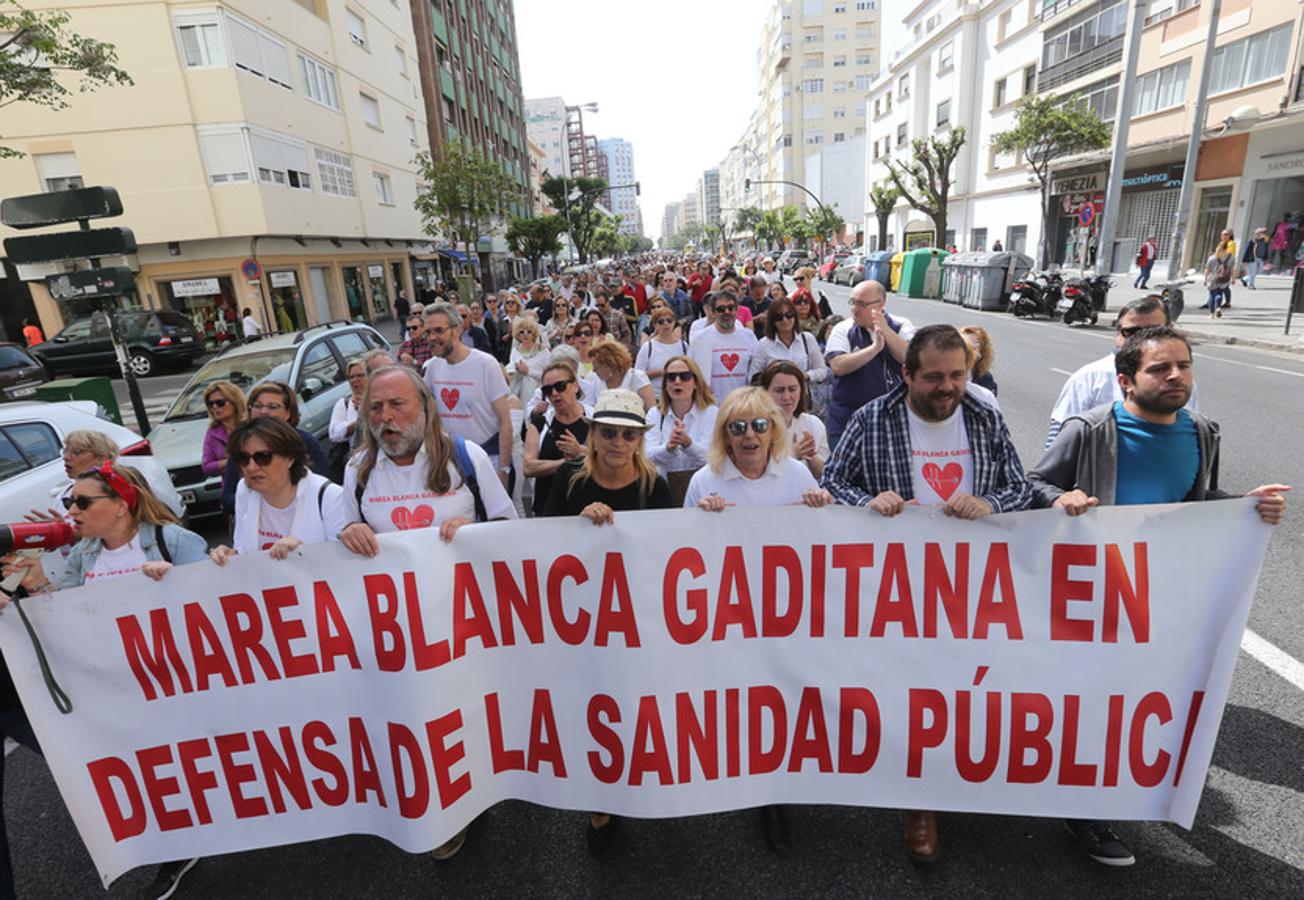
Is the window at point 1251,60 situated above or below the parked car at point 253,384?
above

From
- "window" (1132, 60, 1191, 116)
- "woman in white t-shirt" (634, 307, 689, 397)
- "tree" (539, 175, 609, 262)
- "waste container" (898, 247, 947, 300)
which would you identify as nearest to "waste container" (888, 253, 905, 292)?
"waste container" (898, 247, 947, 300)

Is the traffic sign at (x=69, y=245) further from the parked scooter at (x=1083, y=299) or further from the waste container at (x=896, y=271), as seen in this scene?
the waste container at (x=896, y=271)

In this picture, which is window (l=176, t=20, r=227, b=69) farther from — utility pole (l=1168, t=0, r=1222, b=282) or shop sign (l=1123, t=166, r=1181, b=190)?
shop sign (l=1123, t=166, r=1181, b=190)

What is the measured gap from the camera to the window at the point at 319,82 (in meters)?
23.9

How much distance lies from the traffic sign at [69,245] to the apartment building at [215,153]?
12.2 m

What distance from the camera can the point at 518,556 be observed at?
2.54 meters

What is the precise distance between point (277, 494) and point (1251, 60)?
3072 cm

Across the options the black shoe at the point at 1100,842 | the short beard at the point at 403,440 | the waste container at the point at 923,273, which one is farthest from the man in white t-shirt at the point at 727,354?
the waste container at the point at 923,273

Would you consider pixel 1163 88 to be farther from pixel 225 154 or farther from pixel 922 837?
pixel 922 837

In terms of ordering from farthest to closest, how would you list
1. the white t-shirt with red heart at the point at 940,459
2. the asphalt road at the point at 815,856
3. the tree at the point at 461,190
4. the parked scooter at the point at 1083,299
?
the tree at the point at 461,190 < the parked scooter at the point at 1083,299 < the white t-shirt with red heart at the point at 940,459 < the asphalt road at the point at 815,856

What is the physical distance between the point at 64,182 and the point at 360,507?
81.3ft

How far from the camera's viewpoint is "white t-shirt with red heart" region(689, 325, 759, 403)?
18.0ft

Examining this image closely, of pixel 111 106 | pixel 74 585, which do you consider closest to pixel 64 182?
pixel 111 106

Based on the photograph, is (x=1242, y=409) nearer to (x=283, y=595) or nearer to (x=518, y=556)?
(x=518, y=556)
